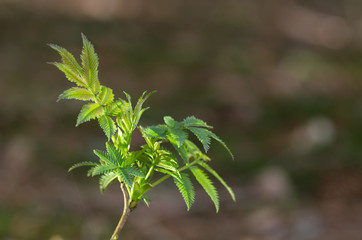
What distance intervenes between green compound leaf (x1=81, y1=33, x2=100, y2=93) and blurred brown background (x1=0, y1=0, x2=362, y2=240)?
212 centimetres

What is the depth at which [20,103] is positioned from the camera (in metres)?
5.77

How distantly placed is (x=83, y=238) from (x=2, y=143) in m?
2.34

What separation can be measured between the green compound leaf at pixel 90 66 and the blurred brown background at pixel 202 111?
212cm

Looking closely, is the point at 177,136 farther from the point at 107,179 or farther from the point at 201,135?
the point at 107,179

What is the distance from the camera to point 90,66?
128 cm

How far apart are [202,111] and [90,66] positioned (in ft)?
15.4

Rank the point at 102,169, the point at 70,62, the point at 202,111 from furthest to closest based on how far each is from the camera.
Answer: the point at 202,111 < the point at 70,62 < the point at 102,169

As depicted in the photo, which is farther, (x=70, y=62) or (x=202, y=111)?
(x=202, y=111)

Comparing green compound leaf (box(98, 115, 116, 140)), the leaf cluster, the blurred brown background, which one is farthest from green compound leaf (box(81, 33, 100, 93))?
the blurred brown background

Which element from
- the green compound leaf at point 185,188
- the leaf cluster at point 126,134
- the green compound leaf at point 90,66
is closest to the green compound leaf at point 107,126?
the leaf cluster at point 126,134

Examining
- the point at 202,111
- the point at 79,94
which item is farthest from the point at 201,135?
the point at 202,111

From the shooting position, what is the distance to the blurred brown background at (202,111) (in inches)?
153

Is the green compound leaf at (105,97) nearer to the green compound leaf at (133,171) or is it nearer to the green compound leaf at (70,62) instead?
the green compound leaf at (70,62)

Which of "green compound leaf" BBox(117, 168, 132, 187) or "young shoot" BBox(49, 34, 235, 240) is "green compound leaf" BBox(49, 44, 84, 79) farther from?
"green compound leaf" BBox(117, 168, 132, 187)
